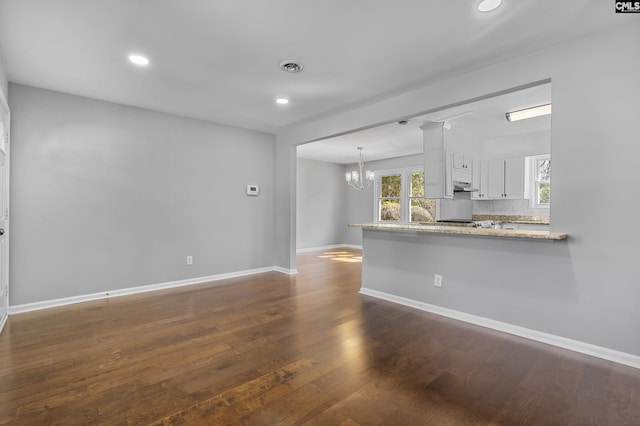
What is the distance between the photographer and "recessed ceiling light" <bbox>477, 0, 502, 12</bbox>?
6.77ft

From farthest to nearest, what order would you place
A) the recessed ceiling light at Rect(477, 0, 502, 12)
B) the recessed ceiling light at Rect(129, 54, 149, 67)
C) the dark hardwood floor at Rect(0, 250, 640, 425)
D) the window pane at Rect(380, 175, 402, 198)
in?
the window pane at Rect(380, 175, 402, 198)
the recessed ceiling light at Rect(129, 54, 149, 67)
the recessed ceiling light at Rect(477, 0, 502, 12)
the dark hardwood floor at Rect(0, 250, 640, 425)

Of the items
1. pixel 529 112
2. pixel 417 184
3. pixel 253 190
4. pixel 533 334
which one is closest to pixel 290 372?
pixel 533 334

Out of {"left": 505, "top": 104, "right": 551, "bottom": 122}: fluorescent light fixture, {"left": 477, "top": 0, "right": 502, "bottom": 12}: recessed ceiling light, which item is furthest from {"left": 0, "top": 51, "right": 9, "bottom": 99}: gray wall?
{"left": 505, "top": 104, "right": 551, "bottom": 122}: fluorescent light fixture

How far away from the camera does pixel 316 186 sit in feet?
28.9

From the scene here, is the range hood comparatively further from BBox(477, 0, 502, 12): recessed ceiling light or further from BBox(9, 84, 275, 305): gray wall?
BBox(9, 84, 275, 305): gray wall

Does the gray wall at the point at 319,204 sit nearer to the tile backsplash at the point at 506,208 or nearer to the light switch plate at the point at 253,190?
the light switch plate at the point at 253,190


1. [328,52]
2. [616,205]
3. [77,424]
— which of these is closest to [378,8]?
[328,52]

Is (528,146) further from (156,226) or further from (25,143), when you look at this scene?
(25,143)

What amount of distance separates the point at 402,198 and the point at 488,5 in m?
6.29

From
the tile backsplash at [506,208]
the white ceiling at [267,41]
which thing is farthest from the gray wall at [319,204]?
the white ceiling at [267,41]

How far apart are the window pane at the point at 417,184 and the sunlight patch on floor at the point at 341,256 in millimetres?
2195

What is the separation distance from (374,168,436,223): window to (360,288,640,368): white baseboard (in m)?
4.53

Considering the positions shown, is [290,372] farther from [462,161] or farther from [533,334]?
[462,161]

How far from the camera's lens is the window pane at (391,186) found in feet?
27.3
